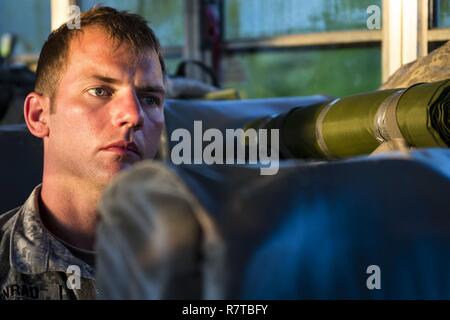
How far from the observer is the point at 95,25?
1384 mm

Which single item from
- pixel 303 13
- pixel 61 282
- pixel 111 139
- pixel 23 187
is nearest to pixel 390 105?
pixel 111 139

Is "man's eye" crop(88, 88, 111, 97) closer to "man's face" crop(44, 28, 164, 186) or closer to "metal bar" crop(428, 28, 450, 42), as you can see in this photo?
"man's face" crop(44, 28, 164, 186)

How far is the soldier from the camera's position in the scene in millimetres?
1149

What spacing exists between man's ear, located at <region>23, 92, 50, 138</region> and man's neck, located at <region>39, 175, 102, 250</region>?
0.13 m

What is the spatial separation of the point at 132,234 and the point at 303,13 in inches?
123

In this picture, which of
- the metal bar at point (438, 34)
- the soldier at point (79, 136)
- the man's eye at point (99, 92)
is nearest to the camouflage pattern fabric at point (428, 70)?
the metal bar at point (438, 34)

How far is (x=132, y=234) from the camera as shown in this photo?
20.4 inches

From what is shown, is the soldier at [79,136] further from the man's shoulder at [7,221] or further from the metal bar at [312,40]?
the metal bar at [312,40]

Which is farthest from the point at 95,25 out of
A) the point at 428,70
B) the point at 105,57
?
the point at 428,70

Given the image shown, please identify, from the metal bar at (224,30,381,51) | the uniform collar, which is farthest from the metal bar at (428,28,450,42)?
the metal bar at (224,30,381,51)

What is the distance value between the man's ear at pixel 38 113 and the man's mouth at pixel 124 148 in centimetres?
26

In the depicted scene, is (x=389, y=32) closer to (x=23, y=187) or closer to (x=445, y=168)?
(x=23, y=187)

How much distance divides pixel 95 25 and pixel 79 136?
229mm

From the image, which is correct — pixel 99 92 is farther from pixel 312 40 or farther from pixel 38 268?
pixel 312 40
